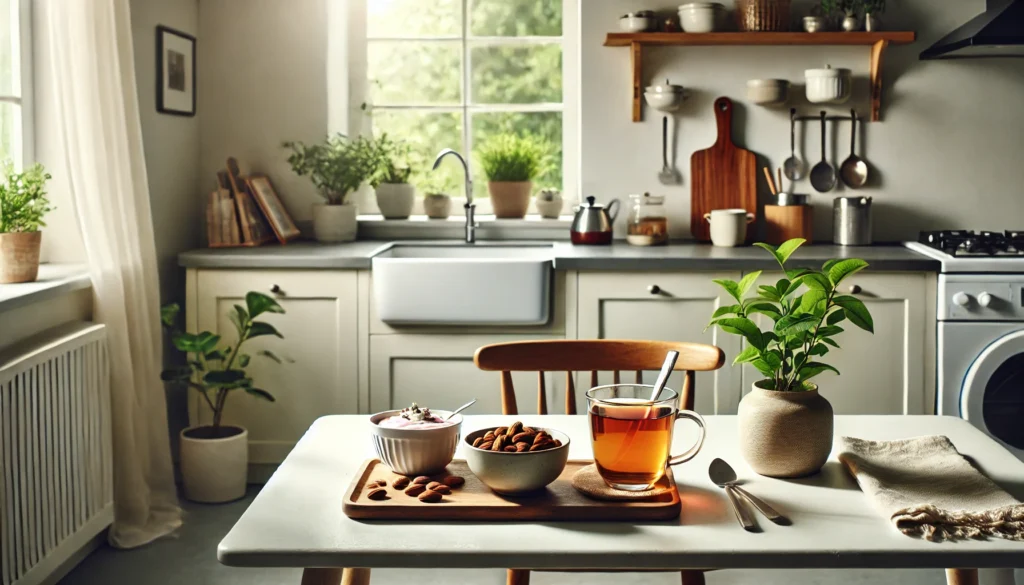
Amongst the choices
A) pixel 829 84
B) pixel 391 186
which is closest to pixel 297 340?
pixel 391 186

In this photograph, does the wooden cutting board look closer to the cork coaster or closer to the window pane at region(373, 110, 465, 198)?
the window pane at region(373, 110, 465, 198)

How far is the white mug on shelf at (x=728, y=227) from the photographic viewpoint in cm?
369

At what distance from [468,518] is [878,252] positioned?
2616 mm

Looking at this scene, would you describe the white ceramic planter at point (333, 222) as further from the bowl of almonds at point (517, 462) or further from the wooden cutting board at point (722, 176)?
the bowl of almonds at point (517, 462)

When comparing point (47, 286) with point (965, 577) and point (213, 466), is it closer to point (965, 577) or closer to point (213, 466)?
point (213, 466)

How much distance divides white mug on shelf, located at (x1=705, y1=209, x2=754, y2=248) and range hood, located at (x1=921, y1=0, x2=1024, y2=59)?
89 cm

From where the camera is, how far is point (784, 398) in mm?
1382

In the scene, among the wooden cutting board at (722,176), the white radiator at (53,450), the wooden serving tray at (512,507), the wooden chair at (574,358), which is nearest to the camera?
the wooden serving tray at (512,507)

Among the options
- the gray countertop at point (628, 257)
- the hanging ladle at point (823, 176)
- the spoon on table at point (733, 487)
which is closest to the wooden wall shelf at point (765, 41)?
the hanging ladle at point (823, 176)

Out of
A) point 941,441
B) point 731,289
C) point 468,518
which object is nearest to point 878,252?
point 941,441

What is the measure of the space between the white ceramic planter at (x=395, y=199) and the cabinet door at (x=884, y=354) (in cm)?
145

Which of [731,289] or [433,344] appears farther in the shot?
[433,344]

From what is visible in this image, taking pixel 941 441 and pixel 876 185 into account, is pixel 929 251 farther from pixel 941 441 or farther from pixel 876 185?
pixel 941 441

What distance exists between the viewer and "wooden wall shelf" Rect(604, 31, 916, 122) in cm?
371
